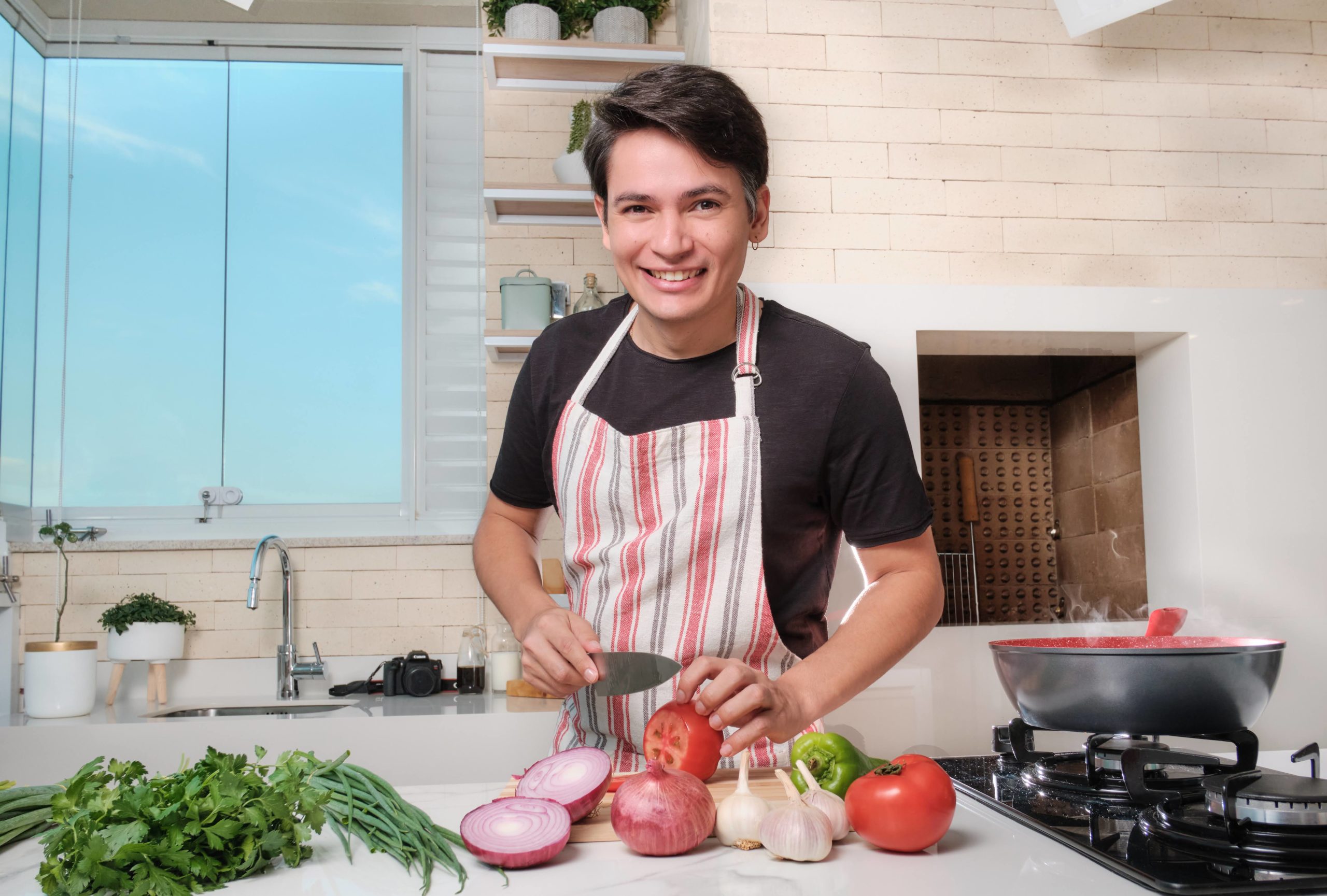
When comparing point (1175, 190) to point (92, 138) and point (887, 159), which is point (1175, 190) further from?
point (92, 138)

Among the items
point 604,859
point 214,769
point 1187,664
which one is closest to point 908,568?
point 1187,664

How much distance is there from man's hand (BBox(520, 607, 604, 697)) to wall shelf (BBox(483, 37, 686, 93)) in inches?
76.4

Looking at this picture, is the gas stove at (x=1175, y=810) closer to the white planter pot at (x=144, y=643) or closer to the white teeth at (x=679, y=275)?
the white teeth at (x=679, y=275)

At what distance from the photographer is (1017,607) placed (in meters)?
A: 2.47

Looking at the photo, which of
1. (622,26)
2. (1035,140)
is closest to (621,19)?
(622,26)

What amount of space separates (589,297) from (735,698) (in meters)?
2.08

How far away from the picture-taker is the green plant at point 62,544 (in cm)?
306

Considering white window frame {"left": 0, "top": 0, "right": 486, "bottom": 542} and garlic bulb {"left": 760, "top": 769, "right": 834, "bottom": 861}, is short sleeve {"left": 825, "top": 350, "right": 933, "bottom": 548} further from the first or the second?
white window frame {"left": 0, "top": 0, "right": 486, "bottom": 542}

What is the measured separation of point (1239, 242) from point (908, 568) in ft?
5.00

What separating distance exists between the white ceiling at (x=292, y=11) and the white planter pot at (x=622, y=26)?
2.55ft

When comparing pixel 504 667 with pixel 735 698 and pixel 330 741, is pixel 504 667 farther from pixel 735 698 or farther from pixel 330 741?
pixel 735 698

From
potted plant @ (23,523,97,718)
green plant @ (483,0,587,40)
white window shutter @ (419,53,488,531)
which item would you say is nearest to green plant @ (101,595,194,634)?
potted plant @ (23,523,97,718)

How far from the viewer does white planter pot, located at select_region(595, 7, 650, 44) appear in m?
2.87

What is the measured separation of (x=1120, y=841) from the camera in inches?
36.7
